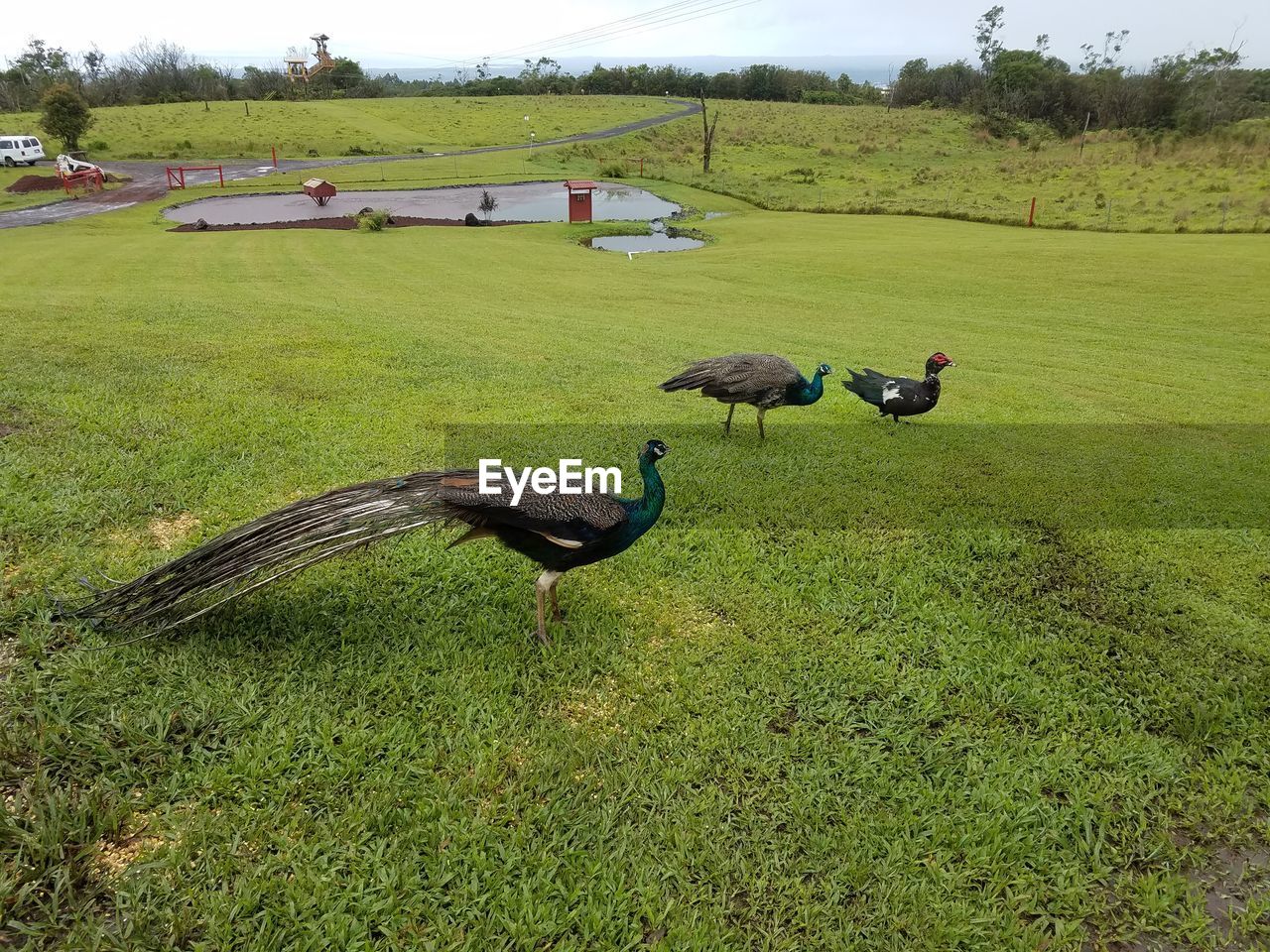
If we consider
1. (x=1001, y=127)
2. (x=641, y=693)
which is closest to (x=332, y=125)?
(x=1001, y=127)

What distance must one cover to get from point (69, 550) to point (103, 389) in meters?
3.69

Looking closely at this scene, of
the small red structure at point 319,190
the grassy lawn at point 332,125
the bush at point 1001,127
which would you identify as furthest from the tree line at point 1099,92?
the small red structure at point 319,190

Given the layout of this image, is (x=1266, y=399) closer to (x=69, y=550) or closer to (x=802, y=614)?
A: (x=802, y=614)

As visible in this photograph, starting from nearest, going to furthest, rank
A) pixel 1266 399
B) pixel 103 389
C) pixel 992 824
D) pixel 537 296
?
pixel 992 824 → pixel 103 389 → pixel 1266 399 → pixel 537 296

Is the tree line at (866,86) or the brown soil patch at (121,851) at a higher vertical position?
the tree line at (866,86)

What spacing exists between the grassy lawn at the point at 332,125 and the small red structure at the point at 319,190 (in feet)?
73.1

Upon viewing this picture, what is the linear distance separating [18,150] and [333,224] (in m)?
30.1

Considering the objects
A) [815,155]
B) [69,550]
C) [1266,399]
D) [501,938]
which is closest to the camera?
[501,938]

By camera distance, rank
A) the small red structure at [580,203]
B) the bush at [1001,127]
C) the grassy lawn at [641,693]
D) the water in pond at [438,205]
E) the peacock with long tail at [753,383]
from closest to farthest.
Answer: the grassy lawn at [641,693] < the peacock with long tail at [753,383] < the small red structure at [580,203] < the water in pond at [438,205] < the bush at [1001,127]

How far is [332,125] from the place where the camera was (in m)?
63.6

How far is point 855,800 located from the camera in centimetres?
344

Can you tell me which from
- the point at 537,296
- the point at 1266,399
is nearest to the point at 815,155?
the point at 537,296

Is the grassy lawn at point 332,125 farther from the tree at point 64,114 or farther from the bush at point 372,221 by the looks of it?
Answer: the bush at point 372,221

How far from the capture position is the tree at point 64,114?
4384 cm
